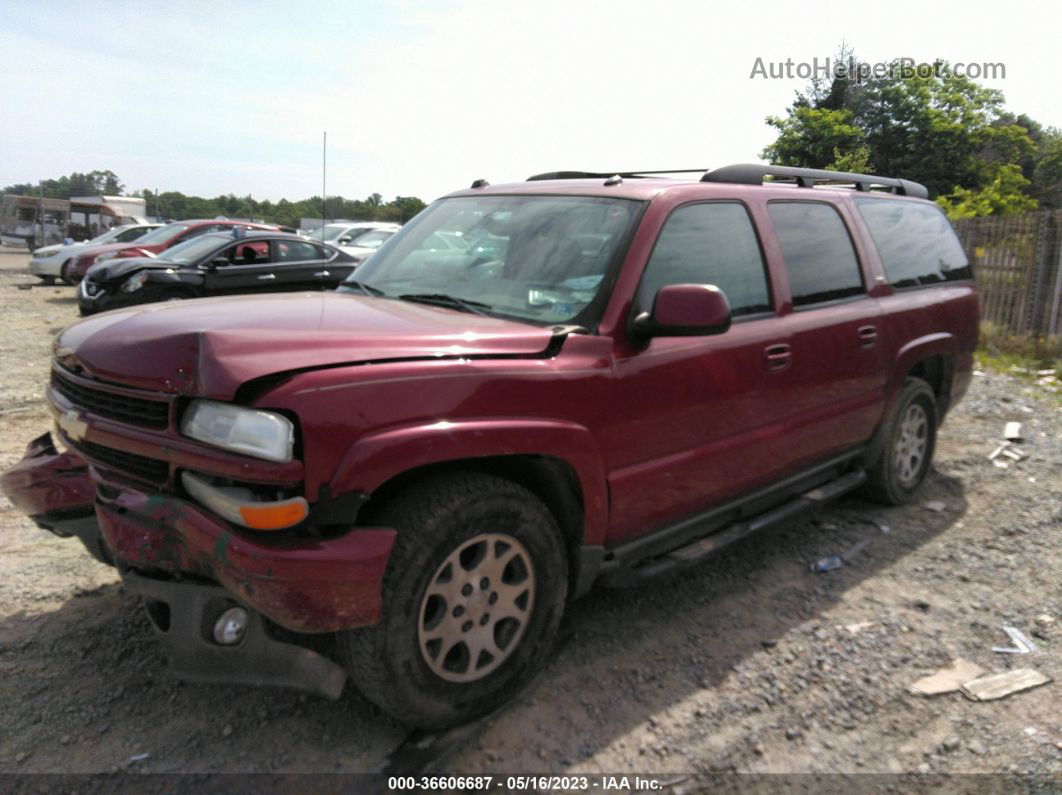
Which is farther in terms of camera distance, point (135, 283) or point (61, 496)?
point (135, 283)

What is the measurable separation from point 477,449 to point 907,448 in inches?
140

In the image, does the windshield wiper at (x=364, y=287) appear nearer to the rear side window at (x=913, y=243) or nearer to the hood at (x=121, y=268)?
the rear side window at (x=913, y=243)

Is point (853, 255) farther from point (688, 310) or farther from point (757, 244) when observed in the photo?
point (688, 310)

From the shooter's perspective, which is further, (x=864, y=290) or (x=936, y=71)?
(x=936, y=71)

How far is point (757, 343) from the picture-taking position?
3.62m

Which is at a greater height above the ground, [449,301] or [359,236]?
[359,236]

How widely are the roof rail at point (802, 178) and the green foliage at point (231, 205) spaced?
24443 millimetres

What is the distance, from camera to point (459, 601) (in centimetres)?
265

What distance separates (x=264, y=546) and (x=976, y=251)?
1277 centimetres

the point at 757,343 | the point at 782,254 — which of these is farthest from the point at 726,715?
the point at 782,254

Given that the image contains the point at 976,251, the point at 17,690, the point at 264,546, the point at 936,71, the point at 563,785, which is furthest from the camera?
the point at 936,71

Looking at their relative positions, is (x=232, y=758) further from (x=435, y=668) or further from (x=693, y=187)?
(x=693, y=187)

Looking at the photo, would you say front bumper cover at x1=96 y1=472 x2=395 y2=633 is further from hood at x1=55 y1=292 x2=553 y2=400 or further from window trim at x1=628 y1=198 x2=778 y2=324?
window trim at x1=628 y1=198 x2=778 y2=324

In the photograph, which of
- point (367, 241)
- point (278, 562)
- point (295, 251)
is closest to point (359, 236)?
point (367, 241)
